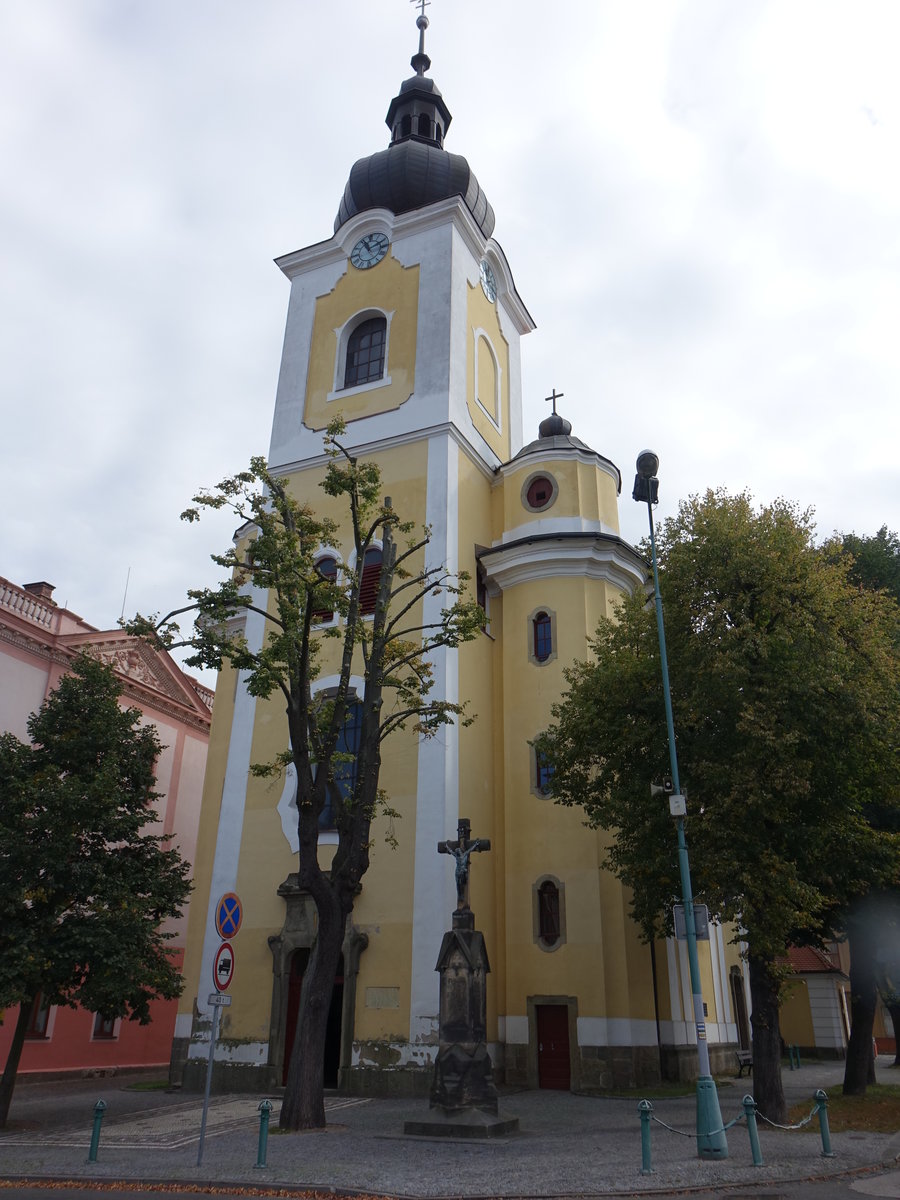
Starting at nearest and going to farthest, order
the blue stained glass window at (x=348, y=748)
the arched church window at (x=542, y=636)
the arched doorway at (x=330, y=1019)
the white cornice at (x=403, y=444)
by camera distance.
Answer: the arched doorway at (x=330, y=1019)
the blue stained glass window at (x=348, y=748)
the arched church window at (x=542, y=636)
the white cornice at (x=403, y=444)

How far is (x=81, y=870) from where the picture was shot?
53.8 feet

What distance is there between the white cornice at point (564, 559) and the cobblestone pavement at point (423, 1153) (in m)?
12.1

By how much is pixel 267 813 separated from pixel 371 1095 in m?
6.70

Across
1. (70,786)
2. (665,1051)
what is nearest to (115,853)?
(70,786)

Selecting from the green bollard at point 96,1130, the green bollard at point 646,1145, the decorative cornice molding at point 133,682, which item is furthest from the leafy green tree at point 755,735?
the decorative cornice molding at point 133,682

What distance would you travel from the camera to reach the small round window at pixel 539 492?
25578 mm

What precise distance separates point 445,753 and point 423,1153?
9593mm

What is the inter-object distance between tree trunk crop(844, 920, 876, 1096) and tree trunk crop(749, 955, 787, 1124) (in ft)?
14.8

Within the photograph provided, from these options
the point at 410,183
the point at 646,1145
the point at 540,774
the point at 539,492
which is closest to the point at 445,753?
the point at 540,774

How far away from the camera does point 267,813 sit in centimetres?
2262

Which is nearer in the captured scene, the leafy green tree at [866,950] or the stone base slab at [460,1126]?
the stone base slab at [460,1126]

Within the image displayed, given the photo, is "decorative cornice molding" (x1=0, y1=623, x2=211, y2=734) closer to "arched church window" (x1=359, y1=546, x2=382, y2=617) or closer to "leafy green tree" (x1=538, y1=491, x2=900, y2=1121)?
"arched church window" (x1=359, y1=546, x2=382, y2=617)

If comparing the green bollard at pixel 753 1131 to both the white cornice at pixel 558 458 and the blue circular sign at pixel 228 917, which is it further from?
the white cornice at pixel 558 458

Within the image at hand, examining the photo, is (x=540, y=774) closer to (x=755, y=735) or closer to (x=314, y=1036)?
(x=755, y=735)
